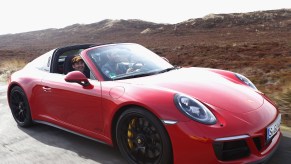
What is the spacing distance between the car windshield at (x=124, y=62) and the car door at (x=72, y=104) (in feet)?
0.96

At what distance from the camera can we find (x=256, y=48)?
2455cm

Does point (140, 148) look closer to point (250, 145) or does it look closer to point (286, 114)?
point (250, 145)

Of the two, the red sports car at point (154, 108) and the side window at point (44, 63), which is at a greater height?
the side window at point (44, 63)

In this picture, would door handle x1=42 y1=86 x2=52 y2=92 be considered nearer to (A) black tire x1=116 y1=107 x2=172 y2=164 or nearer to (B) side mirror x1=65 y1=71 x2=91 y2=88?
(B) side mirror x1=65 y1=71 x2=91 y2=88

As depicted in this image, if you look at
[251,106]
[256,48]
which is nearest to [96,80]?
[251,106]

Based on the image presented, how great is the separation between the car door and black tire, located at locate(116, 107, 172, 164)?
397 millimetres

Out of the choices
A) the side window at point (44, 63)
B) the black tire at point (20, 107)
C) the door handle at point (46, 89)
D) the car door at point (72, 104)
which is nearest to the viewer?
the car door at point (72, 104)

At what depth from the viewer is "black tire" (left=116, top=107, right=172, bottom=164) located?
11.1ft

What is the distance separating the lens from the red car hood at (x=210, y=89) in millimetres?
3643

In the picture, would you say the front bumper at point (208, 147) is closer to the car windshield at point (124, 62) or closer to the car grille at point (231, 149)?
the car grille at point (231, 149)

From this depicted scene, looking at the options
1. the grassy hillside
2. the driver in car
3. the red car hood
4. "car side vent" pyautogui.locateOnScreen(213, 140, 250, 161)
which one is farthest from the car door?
the grassy hillside

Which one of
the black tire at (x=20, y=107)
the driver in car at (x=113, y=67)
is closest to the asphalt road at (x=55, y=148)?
the black tire at (x=20, y=107)

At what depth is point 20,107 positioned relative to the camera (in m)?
5.76

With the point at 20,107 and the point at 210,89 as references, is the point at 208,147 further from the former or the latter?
the point at 20,107
